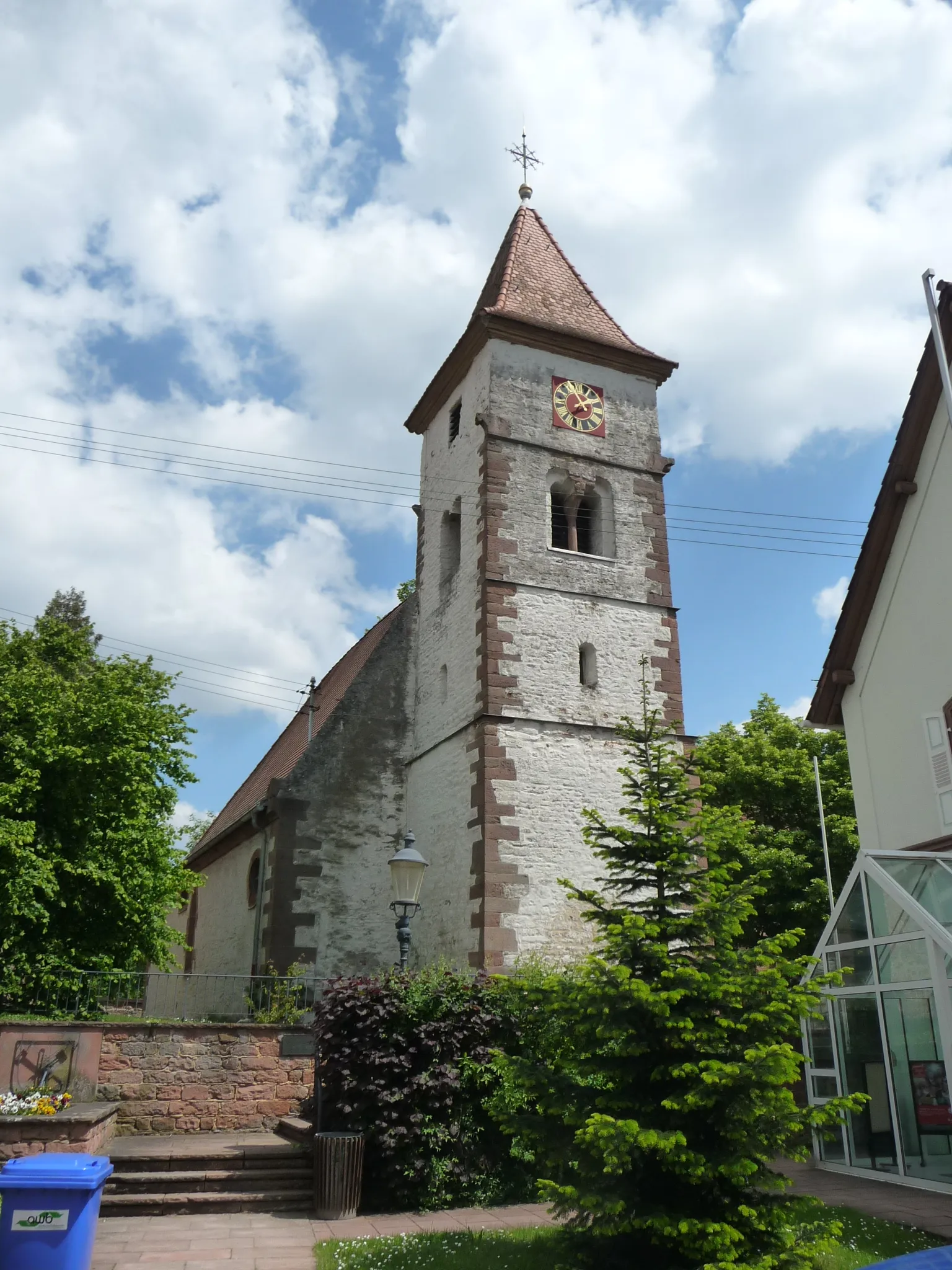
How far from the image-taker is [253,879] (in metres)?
21.5

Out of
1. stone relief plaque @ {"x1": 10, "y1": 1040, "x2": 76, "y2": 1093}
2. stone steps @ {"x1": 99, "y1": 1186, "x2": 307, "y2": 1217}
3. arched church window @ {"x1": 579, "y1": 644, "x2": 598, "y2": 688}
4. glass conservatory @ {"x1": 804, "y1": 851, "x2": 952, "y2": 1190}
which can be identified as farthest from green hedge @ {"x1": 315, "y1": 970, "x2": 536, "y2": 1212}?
arched church window @ {"x1": 579, "y1": 644, "x2": 598, "y2": 688}

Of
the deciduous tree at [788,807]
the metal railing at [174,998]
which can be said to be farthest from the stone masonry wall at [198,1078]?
the deciduous tree at [788,807]

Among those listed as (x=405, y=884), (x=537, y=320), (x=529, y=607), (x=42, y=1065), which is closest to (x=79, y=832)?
(x=42, y=1065)

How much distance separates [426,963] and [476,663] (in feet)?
18.1

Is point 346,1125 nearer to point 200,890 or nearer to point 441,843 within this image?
point 441,843

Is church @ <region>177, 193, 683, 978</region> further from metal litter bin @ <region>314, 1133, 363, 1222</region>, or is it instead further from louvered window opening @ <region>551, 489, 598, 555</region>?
metal litter bin @ <region>314, 1133, 363, 1222</region>

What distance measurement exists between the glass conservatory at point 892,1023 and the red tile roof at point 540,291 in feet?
45.8

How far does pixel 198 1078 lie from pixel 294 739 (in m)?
15.3

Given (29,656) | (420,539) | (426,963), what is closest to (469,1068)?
(426,963)

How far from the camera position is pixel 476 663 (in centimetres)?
1859

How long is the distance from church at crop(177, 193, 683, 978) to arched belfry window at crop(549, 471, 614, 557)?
0.04 meters

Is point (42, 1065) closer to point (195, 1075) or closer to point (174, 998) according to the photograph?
point (195, 1075)

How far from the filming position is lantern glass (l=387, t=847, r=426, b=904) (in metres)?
12.3

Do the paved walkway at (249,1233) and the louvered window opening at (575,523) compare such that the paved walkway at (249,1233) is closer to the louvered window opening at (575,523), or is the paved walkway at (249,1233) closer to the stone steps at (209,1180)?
the stone steps at (209,1180)
